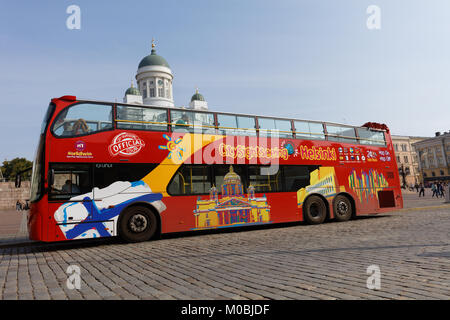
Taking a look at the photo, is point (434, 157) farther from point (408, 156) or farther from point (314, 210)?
point (314, 210)

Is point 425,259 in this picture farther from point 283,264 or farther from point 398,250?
point 283,264

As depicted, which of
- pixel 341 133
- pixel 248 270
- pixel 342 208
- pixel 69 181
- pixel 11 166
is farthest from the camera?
pixel 11 166

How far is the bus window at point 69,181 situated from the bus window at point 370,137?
10.9 m

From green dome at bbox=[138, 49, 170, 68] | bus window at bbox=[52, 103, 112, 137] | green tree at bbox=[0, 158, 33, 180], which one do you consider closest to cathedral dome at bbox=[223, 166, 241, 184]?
bus window at bbox=[52, 103, 112, 137]

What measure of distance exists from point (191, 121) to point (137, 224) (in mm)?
3457

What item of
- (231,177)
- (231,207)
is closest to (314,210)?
(231,207)

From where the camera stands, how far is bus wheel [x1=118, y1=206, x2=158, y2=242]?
905 cm

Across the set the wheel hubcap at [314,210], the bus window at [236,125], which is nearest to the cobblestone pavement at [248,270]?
the bus window at [236,125]

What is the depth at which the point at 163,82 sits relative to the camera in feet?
252

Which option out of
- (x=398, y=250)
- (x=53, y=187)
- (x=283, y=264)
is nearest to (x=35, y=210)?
(x=53, y=187)

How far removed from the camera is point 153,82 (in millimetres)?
76000

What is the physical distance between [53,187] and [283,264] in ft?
19.7

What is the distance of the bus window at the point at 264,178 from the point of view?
36.6 ft

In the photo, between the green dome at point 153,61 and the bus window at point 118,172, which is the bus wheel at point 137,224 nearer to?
the bus window at point 118,172
